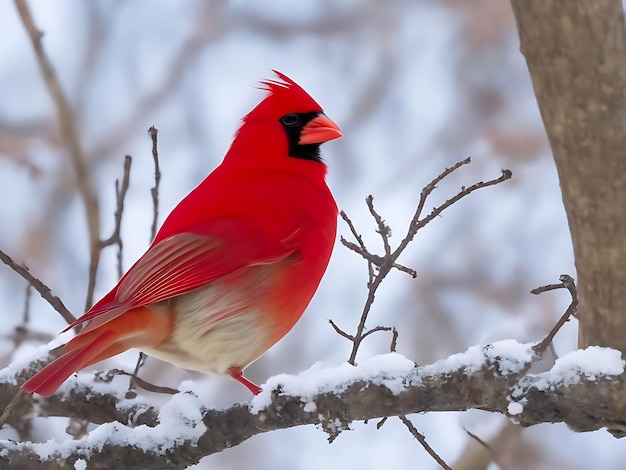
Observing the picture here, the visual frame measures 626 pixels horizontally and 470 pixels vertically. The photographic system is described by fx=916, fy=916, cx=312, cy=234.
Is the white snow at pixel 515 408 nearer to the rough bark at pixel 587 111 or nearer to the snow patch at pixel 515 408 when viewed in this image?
the snow patch at pixel 515 408

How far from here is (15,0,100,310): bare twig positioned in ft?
6.54

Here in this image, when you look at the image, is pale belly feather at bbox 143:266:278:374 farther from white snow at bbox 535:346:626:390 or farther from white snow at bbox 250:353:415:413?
white snow at bbox 535:346:626:390

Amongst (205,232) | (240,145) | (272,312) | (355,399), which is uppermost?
(240,145)

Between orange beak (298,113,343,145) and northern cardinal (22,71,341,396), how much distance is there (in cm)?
12

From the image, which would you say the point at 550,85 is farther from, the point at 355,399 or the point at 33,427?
the point at 33,427

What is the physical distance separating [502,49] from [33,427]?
2.30 m

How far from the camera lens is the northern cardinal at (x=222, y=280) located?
5.52 feet

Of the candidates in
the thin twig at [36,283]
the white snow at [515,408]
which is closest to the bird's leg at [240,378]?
the thin twig at [36,283]

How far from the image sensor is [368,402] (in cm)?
140

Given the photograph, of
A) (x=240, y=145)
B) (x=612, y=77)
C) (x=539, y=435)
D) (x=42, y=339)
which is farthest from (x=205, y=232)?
(x=539, y=435)

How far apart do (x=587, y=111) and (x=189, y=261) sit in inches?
33.9

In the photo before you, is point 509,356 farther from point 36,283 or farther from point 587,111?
point 36,283

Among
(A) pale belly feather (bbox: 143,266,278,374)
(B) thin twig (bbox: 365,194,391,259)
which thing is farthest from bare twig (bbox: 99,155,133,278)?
(B) thin twig (bbox: 365,194,391,259)

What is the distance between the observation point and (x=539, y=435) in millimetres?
3016
